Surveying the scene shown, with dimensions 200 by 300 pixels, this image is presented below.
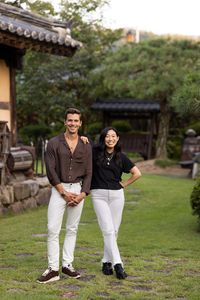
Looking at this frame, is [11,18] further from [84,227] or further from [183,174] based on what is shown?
[183,174]

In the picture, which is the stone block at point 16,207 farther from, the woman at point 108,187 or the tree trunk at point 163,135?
the tree trunk at point 163,135

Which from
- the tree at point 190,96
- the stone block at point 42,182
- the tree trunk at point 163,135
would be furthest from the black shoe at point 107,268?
the tree trunk at point 163,135

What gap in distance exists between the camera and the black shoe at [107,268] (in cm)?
545

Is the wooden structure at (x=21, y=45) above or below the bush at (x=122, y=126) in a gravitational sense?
above

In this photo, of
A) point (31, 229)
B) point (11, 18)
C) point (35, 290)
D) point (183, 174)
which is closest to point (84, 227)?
point (31, 229)

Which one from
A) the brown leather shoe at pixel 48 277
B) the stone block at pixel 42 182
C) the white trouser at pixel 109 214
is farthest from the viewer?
the stone block at pixel 42 182

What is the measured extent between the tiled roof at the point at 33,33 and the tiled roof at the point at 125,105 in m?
11.4

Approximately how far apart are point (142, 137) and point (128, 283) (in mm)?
17755

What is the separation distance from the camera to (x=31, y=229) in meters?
8.24

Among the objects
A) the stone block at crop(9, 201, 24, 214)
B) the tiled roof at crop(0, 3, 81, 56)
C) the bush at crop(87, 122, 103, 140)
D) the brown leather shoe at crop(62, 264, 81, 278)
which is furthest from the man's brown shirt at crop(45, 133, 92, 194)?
the bush at crop(87, 122, 103, 140)

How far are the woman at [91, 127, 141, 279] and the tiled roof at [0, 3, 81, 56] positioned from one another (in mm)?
4001

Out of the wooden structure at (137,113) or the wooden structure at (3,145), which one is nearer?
the wooden structure at (3,145)

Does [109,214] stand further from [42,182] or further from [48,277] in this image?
[42,182]

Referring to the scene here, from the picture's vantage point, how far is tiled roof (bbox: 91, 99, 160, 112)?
22.1 m
